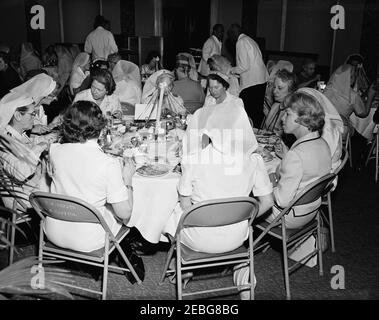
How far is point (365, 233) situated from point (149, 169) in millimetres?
2077

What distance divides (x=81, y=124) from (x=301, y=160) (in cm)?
127

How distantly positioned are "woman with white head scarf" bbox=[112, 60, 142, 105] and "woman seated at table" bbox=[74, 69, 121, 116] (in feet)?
1.83

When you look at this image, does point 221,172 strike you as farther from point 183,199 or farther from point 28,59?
point 28,59

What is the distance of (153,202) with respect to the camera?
2662mm

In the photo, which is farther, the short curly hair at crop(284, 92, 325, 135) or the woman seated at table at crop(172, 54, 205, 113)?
the woman seated at table at crop(172, 54, 205, 113)

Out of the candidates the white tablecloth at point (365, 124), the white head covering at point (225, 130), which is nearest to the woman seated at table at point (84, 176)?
the white head covering at point (225, 130)

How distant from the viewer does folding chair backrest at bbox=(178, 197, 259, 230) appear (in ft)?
7.16

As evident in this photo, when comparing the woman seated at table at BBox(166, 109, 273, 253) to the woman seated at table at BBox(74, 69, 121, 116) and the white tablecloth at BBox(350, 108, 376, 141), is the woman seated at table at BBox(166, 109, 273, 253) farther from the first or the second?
the white tablecloth at BBox(350, 108, 376, 141)

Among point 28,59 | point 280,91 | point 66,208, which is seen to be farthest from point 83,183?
point 28,59

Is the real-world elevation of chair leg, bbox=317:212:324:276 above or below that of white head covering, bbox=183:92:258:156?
below

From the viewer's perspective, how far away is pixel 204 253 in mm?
2453

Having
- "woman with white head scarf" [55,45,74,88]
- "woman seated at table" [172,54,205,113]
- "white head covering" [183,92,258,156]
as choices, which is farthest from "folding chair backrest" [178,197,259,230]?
"woman with white head scarf" [55,45,74,88]

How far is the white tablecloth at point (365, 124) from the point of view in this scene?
5324 millimetres

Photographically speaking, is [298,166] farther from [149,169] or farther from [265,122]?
[265,122]
